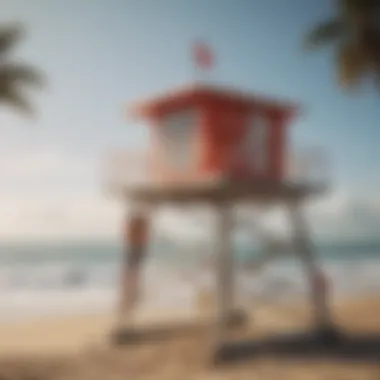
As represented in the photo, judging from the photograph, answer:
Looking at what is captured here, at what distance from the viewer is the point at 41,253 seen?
2.07 m

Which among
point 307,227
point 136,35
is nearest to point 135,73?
point 136,35

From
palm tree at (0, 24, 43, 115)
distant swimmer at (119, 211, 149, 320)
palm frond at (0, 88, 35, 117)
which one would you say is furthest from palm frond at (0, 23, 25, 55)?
distant swimmer at (119, 211, 149, 320)

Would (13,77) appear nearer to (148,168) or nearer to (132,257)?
(148,168)

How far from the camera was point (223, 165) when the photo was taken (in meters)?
2.27

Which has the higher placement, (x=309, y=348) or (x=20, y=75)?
(x=20, y=75)

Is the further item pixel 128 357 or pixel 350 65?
pixel 350 65

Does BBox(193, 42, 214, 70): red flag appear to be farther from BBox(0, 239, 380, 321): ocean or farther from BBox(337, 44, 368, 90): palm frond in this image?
BBox(0, 239, 380, 321): ocean

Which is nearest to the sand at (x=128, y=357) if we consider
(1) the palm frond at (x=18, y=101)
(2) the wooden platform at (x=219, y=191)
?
(2) the wooden platform at (x=219, y=191)

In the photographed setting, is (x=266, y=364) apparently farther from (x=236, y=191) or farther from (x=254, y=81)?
(x=254, y=81)

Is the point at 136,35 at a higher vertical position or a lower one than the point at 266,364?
higher

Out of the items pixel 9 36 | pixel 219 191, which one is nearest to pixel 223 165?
pixel 219 191

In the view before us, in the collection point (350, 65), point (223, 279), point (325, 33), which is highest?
point (325, 33)

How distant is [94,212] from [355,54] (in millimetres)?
1053

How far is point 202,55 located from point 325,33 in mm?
432
